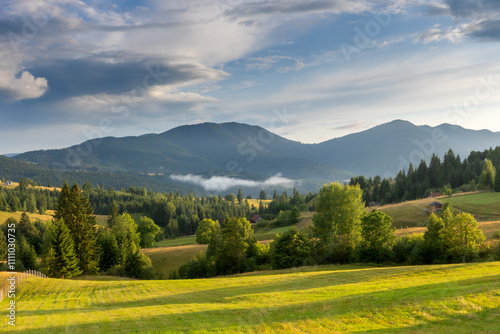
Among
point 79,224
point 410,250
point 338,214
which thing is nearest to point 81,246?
point 79,224

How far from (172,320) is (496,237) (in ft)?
158

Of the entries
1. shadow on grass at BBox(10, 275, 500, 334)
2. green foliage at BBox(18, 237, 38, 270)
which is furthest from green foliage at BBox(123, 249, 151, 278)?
shadow on grass at BBox(10, 275, 500, 334)

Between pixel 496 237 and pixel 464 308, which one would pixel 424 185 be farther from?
pixel 464 308


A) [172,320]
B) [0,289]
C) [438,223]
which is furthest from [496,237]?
[0,289]

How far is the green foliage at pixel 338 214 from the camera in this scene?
171 ft

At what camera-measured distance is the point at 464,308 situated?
17453 mm

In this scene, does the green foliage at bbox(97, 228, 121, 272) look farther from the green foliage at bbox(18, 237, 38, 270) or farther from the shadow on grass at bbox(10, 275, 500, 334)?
the shadow on grass at bbox(10, 275, 500, 334)

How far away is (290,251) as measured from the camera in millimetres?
50812

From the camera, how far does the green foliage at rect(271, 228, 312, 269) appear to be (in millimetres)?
50188

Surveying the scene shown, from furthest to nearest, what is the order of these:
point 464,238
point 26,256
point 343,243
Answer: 1. point 26,256
2. point 343,243
3. point 464,238

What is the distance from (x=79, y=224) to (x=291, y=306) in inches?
1636

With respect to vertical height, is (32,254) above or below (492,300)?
below

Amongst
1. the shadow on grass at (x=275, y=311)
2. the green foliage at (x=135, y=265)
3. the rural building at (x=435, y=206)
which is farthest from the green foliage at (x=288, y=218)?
the shadow on grass at (x=275, y=311)

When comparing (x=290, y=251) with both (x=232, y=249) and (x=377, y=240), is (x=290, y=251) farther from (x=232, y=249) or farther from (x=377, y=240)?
(x=377, y=240)
